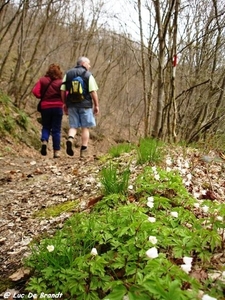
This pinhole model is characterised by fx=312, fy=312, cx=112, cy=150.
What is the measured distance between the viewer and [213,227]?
1870mm

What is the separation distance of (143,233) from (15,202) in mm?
2153

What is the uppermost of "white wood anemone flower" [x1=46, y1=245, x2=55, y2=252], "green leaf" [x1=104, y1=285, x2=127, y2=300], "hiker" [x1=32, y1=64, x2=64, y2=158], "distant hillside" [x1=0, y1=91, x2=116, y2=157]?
"hiker" [x1=32, y1=64, x2=64, y2=158]

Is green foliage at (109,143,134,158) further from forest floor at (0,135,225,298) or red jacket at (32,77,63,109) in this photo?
red jacket at (32,77,63,109)

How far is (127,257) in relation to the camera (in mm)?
1726

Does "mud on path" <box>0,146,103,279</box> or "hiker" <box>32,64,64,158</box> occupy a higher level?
"hiker" <box>32,64,64,158</box>

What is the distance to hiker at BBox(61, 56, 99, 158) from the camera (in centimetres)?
564

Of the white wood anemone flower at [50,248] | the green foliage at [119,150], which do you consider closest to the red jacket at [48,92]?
the green foliage at [119,150]

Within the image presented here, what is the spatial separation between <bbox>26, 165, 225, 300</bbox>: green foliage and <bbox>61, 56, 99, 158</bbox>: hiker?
12.2ft

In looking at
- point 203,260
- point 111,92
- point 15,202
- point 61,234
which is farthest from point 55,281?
point 111,92

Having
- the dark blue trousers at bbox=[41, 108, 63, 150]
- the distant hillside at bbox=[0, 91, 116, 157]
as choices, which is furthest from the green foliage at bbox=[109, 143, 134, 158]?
the distant hillside at bbox=[0, 91, 116, 157]

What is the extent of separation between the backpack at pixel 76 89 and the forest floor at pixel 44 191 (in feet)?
4.18

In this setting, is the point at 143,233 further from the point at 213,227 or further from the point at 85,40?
the point at 85,40

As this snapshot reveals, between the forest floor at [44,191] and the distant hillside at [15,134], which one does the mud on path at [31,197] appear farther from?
the distant hillside at [15,134]

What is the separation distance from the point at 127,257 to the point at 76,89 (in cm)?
425
